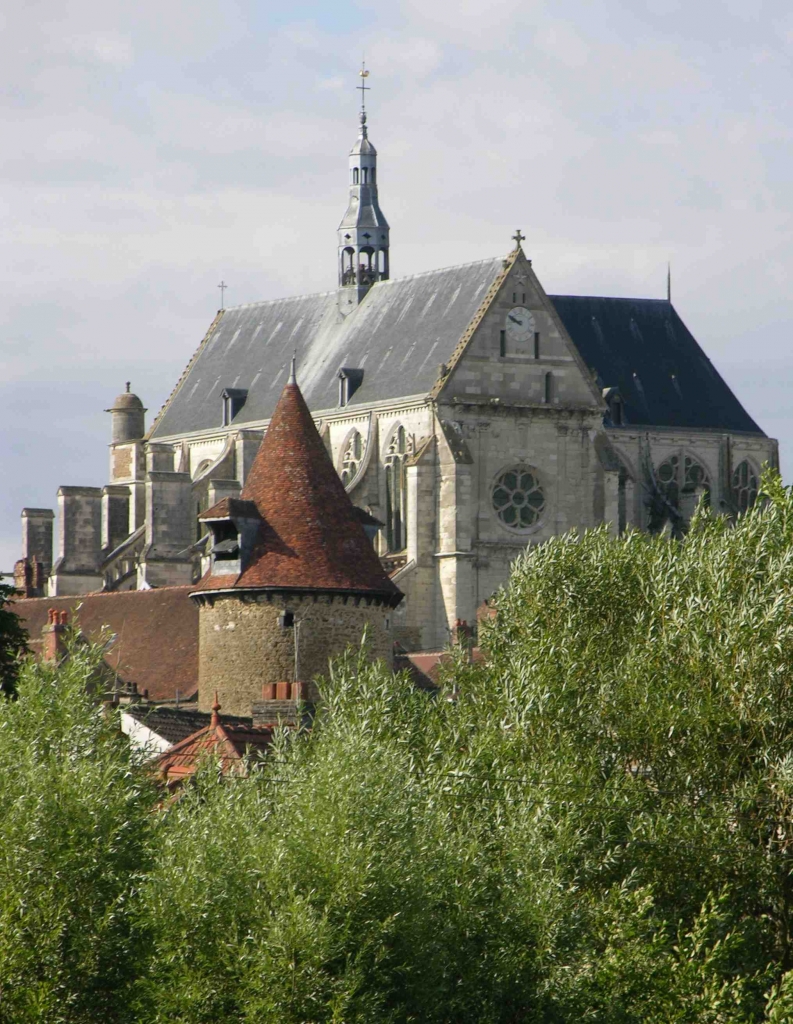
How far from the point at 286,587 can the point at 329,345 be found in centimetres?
4064

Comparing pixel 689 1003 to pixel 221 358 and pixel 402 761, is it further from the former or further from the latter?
pixel 221 358

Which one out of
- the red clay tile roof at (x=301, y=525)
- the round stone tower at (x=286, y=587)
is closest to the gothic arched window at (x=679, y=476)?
the red clay tile roof at (x=301, y=525)

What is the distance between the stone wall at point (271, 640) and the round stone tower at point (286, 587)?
17mm

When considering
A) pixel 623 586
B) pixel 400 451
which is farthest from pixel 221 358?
pixel 623 586

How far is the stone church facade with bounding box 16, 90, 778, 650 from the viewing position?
80.2m

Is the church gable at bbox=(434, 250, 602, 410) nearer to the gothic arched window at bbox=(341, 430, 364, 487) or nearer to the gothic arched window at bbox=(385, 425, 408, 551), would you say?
the gothic arched window at bbox=(385, 425, 408, 551)

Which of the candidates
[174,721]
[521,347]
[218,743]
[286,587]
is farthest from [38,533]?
[218,743]

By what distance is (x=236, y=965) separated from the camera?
96.9ft

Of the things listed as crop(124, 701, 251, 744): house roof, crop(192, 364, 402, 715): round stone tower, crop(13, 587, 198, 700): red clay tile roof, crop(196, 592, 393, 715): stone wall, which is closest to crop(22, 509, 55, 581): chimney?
crop(13, 587, 198, 700): red clay tile roof

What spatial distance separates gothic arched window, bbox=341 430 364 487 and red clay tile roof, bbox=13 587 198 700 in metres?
14.5

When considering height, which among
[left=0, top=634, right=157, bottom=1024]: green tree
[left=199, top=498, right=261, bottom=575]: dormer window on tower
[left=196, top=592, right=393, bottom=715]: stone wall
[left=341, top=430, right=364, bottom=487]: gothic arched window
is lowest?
[left=0, top=634, right=157, bottom=1024]: green tree

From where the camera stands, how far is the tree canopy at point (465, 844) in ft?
98.2

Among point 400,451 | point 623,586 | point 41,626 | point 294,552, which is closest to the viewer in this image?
point 623,586

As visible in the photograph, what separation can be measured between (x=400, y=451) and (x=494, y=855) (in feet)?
164
